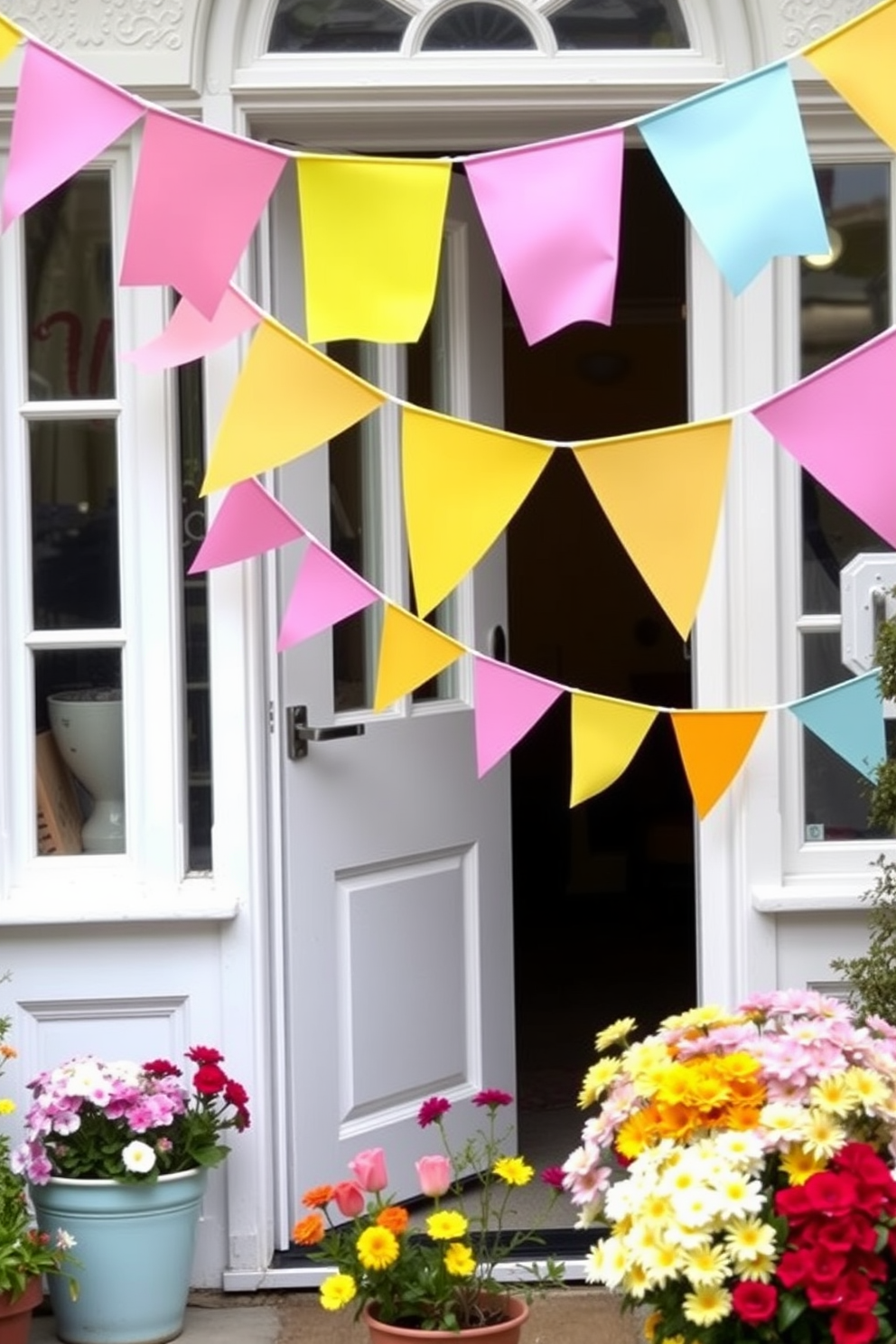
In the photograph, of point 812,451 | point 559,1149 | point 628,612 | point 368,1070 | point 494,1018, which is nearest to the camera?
point 812,451

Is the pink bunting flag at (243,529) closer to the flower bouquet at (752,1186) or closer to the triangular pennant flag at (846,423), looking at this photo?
the triangular pennant flag at (846,423)

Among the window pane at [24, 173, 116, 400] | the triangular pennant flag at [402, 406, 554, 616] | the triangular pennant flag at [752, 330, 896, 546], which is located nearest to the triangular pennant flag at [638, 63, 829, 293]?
the triangular pennant flag at [752, 330, 896, 546]

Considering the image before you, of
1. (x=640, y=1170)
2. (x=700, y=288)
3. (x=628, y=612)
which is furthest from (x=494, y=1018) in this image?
(x=628, y=612)

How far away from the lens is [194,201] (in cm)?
300

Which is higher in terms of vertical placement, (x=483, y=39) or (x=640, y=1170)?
(x=483, y=39)

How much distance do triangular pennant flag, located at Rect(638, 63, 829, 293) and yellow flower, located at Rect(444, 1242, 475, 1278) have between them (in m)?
1.34

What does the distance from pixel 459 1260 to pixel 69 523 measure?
4.98 feet

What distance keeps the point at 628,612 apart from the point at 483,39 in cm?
514

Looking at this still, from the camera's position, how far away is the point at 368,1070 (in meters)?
3.90

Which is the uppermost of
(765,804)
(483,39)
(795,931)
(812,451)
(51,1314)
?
(483,39)

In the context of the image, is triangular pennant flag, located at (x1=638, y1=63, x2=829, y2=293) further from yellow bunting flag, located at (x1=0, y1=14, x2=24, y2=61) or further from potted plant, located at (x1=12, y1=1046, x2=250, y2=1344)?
potted plant, located at (x1=12, y1=1046, x2=250, y2=1344)

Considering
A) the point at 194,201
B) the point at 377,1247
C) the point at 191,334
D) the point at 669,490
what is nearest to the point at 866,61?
the point at 669,490

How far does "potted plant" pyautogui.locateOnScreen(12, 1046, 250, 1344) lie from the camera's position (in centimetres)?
343

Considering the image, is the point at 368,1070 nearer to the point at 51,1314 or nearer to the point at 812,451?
the point at 51,1314
